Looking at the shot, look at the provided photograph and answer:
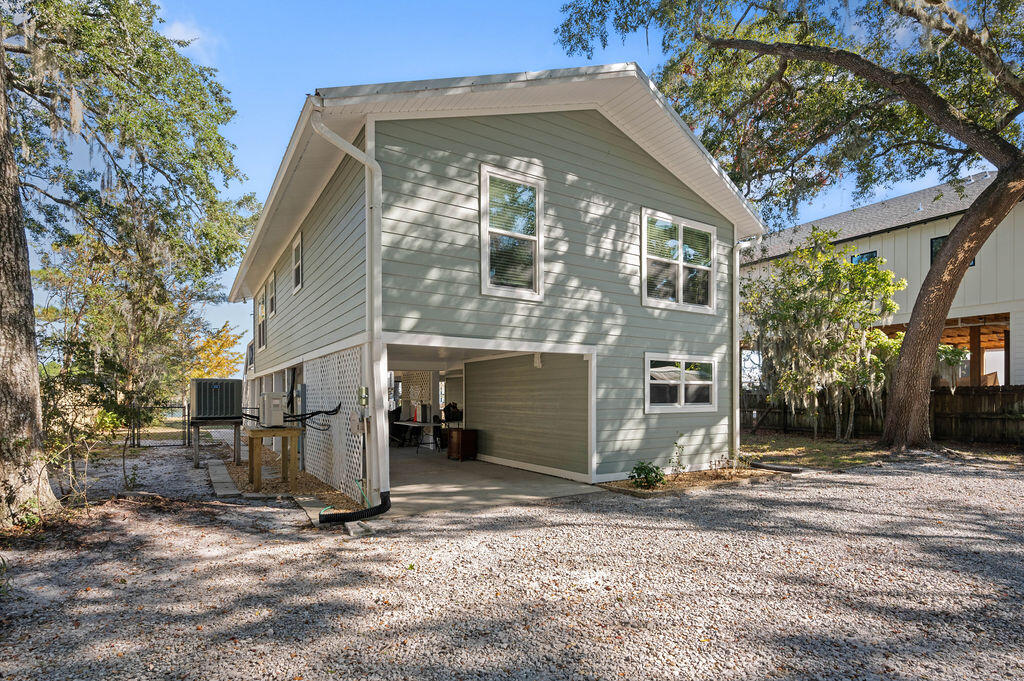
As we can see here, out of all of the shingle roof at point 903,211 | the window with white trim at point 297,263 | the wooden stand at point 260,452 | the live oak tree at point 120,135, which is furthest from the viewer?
the shingle roof at point 903,211

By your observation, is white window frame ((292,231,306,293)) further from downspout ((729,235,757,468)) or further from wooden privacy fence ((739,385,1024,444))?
wooden privacy fence ((739,385,1024,444))

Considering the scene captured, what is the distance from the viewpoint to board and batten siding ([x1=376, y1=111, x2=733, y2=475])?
21.4ft

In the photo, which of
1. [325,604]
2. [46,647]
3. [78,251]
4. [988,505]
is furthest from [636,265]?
[78,251]

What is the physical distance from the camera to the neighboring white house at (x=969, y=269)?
1464cm

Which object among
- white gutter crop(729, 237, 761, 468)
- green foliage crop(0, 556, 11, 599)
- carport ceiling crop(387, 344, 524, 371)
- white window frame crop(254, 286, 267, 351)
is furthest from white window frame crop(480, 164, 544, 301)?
white window frame crop(254, 286, 267, 351)

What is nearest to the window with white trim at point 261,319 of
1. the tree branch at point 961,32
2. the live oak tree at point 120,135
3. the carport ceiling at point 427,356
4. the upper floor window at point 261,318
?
the upper floor window at point 261,318

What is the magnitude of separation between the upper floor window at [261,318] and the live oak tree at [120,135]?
2.34 metres

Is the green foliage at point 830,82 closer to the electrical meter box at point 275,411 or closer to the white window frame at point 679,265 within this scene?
the white window frame at point 679,265

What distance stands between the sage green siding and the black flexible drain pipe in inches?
128

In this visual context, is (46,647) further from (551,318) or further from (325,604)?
(551,318)

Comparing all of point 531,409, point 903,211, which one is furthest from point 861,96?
point 531,409

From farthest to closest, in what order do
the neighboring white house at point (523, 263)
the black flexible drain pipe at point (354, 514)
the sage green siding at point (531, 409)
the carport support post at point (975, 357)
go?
the carport support post at point (975, 357) → the sage green siding at point (531, 409) → the neighboring white house at point (523, 263) → the black flexible drain pipe at point (354, 514)

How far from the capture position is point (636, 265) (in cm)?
876

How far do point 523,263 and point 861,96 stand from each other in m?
10.6
